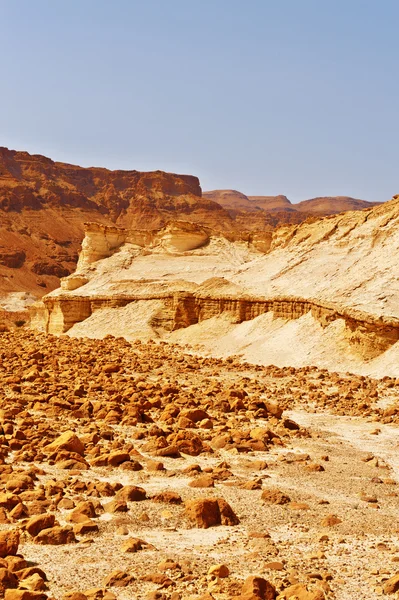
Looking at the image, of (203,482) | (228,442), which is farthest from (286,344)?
(203,482)

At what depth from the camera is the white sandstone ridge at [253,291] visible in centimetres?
2141

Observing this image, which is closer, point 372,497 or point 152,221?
point 372,497

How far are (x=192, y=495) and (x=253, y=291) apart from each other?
2311 centimetres

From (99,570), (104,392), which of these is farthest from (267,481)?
(104,392)

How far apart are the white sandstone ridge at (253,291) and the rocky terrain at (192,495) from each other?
21.7 ft

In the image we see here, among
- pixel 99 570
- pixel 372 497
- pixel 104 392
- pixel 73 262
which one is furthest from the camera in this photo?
pixel 73 262

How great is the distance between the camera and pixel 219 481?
8.12 metres

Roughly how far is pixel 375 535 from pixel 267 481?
1890mm

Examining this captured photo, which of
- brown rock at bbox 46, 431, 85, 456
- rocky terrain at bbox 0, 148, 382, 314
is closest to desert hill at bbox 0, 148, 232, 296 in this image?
rocky terrain at bbox 0, 148, 382, 314

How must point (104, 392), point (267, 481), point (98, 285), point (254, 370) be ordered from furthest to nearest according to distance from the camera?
point (98, 285)
point (254, 370)
point (104, 392)
point (267, 481)

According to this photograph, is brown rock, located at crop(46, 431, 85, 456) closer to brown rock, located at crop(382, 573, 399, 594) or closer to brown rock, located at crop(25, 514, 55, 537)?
brown rock, located at crop(25, 514, 55, 537)

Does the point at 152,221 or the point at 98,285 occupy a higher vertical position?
the point at 152,221

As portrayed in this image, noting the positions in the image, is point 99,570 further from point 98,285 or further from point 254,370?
point 98,285

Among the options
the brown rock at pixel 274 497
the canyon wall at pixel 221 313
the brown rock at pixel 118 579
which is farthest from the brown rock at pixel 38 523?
the canyon wall at pixel 221 313
